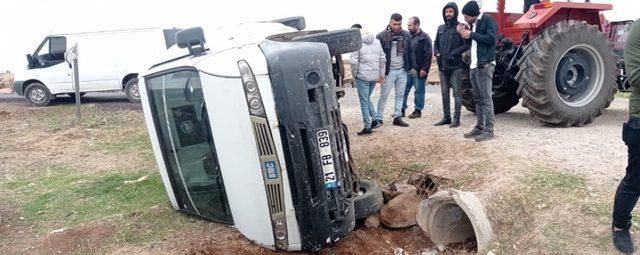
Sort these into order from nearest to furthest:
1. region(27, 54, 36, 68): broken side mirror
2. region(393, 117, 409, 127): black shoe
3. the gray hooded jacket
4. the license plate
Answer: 1. the license plate
2. the gray hooded jacket
3. region(393, 117, 409, 127): black shoe
4. region(27, 54, 36, 68): broken side mirror

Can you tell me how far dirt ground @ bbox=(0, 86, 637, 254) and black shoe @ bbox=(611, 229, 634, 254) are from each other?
0.25 feet

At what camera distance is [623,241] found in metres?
3.44

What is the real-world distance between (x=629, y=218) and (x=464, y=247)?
1.27 m

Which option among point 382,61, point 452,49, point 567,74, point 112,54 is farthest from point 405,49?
point 112,54

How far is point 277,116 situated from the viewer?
3404 millimetres

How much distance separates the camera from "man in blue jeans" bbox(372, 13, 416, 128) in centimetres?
747

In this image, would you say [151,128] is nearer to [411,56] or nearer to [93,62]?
[411,56]

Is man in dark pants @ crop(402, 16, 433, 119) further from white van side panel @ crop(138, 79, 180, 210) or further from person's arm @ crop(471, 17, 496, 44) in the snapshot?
white van side panel @ crop(138, 79, 180, 210)

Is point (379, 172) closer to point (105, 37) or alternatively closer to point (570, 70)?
point (570, 70)

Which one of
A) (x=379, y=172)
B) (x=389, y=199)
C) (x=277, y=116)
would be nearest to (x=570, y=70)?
(x=379, y=172)

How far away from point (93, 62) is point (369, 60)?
895cm

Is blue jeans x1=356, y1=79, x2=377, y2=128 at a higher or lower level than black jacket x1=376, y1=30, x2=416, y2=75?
lower

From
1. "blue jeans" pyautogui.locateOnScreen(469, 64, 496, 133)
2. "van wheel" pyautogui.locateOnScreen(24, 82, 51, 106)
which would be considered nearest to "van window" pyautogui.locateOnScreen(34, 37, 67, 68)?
"van wheel" pyautogui.locateOnScreen(24, 82, 51, 106)

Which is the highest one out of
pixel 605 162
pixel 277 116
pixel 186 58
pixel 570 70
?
pixel 186 58
